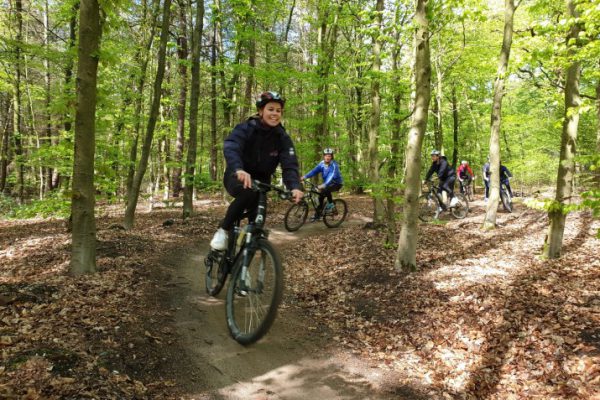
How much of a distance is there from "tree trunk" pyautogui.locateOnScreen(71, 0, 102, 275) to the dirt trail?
1.92m

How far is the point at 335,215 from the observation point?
43.9ft

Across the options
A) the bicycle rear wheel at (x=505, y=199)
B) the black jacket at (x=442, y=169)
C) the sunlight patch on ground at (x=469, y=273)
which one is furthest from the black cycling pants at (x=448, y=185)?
the sunlight patch on ground at (x=469, y=273)

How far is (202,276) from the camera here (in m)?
7.40

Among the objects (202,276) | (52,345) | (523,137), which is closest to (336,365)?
(52,345)

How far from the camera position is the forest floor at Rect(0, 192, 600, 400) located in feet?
11.7

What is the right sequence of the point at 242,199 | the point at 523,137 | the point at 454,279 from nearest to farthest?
the point at 242,199 < the point at 454,279 < the point at 523,137

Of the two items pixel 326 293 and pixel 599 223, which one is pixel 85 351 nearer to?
pixel 326 293

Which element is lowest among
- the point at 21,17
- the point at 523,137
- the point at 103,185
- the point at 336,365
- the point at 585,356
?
the point at 336,365

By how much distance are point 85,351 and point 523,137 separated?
141 ft

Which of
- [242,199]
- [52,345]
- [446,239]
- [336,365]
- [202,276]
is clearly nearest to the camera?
[52,345]

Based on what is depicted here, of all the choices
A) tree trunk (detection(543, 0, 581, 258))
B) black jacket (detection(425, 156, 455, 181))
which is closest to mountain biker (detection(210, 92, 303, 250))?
tree trunk (detection(543, 0, 581, 258))

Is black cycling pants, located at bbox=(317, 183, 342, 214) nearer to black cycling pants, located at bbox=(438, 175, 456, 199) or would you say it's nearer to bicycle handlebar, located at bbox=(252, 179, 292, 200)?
black cycling pants, located at bbox=(438, 175, 456, 199)

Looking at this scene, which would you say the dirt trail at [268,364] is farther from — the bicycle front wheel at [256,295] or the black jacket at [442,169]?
the black jacket at [442,169]

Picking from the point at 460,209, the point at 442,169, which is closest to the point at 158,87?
the point at 442,169
